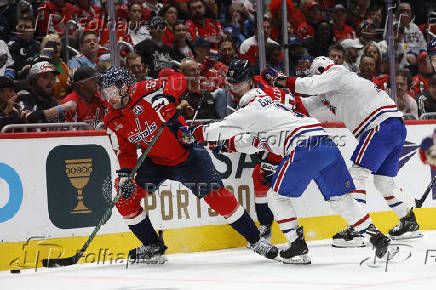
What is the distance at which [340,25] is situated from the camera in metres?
8.52

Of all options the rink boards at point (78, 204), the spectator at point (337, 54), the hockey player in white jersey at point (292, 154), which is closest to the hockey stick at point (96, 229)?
the rink boards at point (78, 204)

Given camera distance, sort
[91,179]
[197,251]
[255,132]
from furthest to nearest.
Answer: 1. [197,251]
2. [91,179]
3. [255,132]

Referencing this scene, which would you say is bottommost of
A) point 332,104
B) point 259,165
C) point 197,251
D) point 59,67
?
point 197,251

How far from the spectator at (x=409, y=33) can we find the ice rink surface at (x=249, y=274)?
310cm

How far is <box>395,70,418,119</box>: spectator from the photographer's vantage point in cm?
711

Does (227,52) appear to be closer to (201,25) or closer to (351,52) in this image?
(201,25)

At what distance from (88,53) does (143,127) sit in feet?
4.10

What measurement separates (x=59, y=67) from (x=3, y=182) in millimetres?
1195

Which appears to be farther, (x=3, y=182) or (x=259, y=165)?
(x=259, y=165)

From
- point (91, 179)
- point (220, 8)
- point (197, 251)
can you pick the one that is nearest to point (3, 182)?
point (91, 179)

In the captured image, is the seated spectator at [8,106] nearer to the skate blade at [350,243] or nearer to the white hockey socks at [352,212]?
the white hockey socks at [352,212]

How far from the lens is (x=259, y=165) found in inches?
235

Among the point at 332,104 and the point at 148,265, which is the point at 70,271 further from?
the point at 332,104

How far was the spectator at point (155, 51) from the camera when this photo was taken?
6.35 meters
